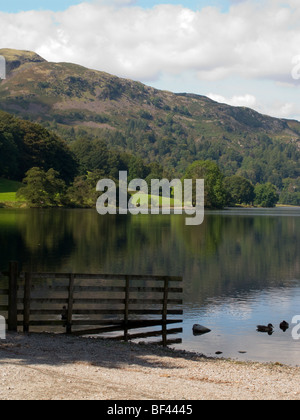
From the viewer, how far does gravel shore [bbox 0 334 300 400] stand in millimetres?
13117

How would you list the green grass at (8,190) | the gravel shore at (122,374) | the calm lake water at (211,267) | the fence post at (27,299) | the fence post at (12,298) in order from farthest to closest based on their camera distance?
the green grass at (8,190)
the calm lake water at (211,267)
the fence post at (27,299)
the fence post at (12,298)
the gravel shore at (122,374)

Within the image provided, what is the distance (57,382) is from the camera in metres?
13.7

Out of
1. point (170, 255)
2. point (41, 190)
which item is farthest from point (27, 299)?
point (41, 190)

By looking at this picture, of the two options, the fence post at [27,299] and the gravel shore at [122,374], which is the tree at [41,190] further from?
the gravel shore at [122,374]

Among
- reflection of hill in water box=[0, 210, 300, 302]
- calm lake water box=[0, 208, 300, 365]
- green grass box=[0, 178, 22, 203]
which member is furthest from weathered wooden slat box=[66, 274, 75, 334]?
green grass box=[0, 178, 22, 203]

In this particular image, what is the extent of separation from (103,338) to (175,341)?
3127mm

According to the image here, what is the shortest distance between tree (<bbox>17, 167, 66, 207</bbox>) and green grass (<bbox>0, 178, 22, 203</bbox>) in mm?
3986

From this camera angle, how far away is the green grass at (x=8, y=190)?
160 metres

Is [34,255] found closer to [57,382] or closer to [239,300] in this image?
[239,300]

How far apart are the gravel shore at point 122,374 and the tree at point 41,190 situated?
140603mm

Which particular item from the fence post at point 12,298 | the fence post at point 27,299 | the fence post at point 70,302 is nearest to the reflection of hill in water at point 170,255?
the fence post at point 70,302

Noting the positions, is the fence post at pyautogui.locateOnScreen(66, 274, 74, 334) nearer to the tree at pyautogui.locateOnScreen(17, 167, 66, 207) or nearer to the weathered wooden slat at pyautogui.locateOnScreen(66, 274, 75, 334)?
the weathered wooden slat at pyautogui.locateOnScreen(66, 274, 75, 334)
